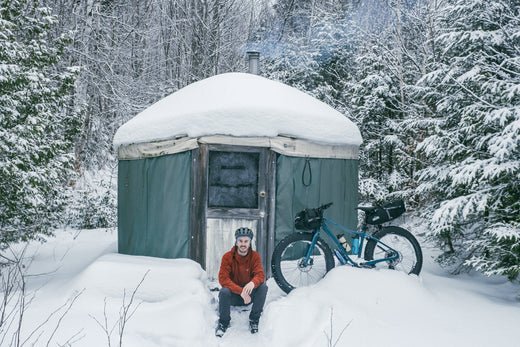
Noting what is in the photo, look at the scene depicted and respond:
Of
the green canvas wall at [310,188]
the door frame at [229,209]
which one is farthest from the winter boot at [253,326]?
the green canvas wall at [310,188]

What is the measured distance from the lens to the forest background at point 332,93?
17.6ft

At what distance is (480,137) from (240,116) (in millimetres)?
2864

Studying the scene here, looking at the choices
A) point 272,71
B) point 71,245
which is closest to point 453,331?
point 71,245

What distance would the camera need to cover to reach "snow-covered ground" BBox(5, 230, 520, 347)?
150 inches

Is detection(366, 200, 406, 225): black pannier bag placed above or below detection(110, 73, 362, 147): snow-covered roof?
below

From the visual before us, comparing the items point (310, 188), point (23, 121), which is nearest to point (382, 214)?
point (310, 188)

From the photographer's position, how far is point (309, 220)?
15.9 feet

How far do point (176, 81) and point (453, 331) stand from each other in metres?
13.8

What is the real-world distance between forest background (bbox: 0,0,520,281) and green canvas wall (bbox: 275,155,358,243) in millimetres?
1049

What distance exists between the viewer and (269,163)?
5.56 meters

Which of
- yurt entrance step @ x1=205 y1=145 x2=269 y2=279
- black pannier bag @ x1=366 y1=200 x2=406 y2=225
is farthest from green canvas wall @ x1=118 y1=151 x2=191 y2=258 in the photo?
black pannier bag @ x1=366 y1=200 x2=406 y2=225

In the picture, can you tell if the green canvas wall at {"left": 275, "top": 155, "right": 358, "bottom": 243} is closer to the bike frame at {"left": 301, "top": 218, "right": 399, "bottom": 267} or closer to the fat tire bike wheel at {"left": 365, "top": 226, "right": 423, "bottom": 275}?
the bike frame at {"left": 301, "top": 218, "right": 399, "bottom": 267}

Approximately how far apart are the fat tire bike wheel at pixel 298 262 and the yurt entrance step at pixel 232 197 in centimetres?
51

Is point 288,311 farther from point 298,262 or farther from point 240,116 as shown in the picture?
point 240,116
